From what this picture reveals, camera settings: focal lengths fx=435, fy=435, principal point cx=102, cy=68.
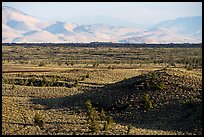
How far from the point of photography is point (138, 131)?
22328 millimetres

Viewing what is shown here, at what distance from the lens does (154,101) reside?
27.4 meters

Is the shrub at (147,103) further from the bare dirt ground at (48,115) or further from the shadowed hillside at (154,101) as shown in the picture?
the bare dirt ground at (48,115)

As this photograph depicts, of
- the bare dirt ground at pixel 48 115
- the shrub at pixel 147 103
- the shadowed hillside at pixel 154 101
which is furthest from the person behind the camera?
the shrub at pixel 147 103

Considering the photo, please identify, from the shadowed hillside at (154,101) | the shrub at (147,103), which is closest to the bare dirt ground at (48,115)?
the shadowed hillside at (154,101)

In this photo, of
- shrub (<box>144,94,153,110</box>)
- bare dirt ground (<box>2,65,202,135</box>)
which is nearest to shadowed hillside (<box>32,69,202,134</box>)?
shrub (<box>144,94,153,110</box>)

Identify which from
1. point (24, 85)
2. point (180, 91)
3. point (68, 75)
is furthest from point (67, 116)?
point (68, 75)

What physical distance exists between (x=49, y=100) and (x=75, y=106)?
3962 millimetres

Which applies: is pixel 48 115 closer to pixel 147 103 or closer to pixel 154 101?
pixel 147 103

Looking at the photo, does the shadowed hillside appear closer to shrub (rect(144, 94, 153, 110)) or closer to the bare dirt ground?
shrub (rect(144, 94, 153, 110))

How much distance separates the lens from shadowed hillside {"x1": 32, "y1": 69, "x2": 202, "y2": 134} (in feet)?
78.9

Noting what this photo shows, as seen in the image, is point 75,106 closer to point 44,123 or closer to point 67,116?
point 67,116

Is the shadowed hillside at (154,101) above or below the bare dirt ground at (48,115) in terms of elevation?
above

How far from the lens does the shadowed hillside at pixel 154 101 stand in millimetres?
24062

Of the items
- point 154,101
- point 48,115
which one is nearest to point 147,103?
point 154,101
